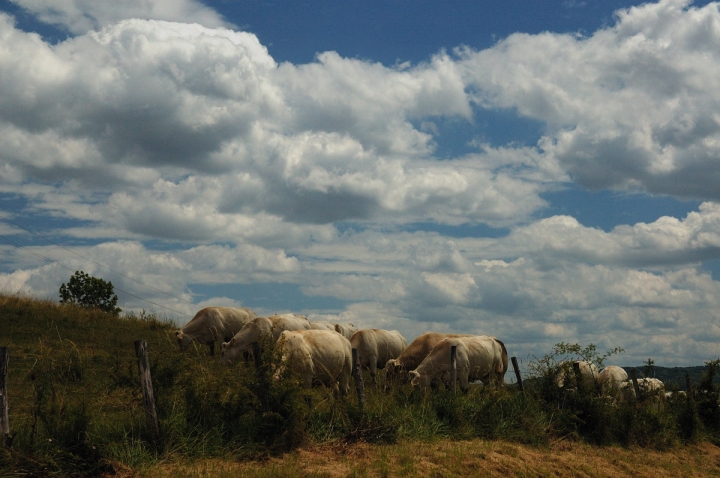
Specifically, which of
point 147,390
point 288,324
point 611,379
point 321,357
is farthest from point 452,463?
point 288,324

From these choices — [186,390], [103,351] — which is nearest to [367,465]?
[186,390]

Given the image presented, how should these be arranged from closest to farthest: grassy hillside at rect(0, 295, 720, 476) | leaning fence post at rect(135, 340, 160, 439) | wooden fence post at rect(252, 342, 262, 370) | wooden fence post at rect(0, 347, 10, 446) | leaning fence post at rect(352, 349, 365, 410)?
wooden fence post at rect(0, 347, 10, 446) → grassy hillside at rect(0, 295, 720, 476) → leaning fence post at rect(135, 340, 160, 439) → wooden fence post at rect(252, 342, 262, 370) → leaning fence post at rect(352, 349, 365, 410)

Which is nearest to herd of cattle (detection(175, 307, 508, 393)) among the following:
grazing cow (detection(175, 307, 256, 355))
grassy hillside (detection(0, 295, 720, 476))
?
grazing cow (detection(175, 307, 256, 355))

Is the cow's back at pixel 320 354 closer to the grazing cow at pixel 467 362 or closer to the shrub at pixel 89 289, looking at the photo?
the grazing cow at pixel 467 362

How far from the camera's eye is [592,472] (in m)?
14.9

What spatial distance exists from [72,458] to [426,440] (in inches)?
300

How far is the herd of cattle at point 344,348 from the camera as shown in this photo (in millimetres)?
17922

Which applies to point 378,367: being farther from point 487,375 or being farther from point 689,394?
point 689,394

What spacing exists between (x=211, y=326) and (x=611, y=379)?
1928 cm

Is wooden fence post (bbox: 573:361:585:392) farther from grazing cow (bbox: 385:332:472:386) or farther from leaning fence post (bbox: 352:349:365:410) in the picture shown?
leaning fence post (bbox: 352:349:365:410)

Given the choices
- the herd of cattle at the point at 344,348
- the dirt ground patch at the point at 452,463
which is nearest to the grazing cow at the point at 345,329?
the herd of cattle at the point at 344,348

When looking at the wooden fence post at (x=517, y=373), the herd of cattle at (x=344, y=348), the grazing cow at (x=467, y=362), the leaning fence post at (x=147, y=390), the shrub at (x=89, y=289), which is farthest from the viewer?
the shrub at (x=89, y=289)

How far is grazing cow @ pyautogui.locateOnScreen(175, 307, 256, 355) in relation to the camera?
31625 millimetres

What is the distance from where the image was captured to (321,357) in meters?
18.1
